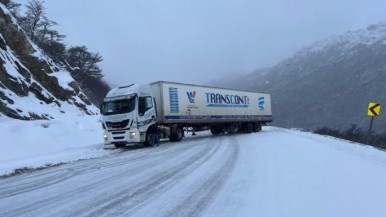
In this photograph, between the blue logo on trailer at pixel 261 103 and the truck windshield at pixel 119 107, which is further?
the blue logo on trailer at pixel 261 103

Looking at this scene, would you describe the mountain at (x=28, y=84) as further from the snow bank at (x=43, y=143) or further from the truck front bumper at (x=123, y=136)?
the truck front bumper at (x=123, y=136)

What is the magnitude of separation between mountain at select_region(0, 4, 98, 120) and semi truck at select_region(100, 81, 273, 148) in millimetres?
7654

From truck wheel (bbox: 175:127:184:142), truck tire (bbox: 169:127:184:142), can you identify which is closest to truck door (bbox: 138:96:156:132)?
truck tire (bbox: 169:127:184:142)

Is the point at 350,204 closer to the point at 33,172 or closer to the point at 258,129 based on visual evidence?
the point at 33,172

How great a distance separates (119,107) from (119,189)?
43.8 feet

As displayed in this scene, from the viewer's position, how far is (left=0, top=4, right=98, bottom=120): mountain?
2902 centimetres

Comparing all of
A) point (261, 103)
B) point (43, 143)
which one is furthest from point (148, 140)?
point (261, 103)

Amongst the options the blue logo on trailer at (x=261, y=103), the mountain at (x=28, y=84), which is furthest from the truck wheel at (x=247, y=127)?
the mountain at (x=28, y=84)

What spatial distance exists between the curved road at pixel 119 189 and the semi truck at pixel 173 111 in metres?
7.81

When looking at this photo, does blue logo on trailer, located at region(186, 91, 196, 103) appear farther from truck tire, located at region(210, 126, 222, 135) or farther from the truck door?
the truck door

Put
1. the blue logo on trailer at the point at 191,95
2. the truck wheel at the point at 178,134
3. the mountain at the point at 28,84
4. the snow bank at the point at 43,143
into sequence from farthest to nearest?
1. the blue logo on trailer at the point at 191,95
2. the mountain at the point at 28,84
3. the truck wheel at the point at 178,134
4. the snow bank at the point at 43,143

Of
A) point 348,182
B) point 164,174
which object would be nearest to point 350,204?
point 348,182

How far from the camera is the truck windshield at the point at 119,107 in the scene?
2258 cm

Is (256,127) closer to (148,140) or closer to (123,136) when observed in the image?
(148,140)
